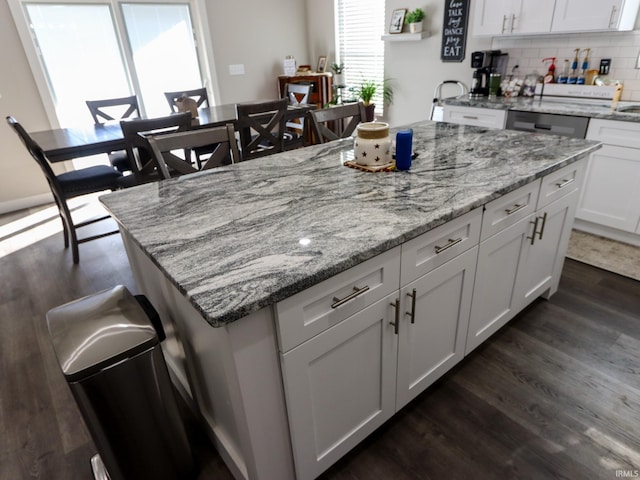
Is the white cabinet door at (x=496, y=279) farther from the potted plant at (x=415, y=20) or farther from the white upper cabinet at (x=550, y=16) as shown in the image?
the potted plant at (x=415, y=20)

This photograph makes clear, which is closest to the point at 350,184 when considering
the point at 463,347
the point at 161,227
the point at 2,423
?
the point at 161,227

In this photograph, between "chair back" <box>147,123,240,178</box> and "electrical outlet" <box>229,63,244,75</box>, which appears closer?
"chair back" <box>147,123,240,178</box>

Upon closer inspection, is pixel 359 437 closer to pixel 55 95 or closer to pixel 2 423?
pixel 2 423

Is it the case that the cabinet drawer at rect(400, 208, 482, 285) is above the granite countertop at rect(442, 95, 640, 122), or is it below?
below

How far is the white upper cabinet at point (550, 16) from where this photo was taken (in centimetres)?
271

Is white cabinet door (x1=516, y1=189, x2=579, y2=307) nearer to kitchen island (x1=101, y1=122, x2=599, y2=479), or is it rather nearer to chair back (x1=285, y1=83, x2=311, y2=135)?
kitchen island (x1=101, y1=122, x2=599, y2=479)

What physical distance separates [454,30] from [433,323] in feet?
11.6

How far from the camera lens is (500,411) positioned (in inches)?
65.7

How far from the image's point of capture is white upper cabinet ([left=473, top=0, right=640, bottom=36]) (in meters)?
2.71

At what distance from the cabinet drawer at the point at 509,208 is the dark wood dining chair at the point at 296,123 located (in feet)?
7.16

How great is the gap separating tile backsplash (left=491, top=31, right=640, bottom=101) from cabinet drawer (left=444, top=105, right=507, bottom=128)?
64 centimetres

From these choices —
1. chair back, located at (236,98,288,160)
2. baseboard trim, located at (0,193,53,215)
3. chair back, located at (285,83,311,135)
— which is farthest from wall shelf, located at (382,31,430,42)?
baseboard trim, located at (0,193,53,215)

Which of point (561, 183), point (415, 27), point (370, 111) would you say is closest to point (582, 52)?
point (415, 27)

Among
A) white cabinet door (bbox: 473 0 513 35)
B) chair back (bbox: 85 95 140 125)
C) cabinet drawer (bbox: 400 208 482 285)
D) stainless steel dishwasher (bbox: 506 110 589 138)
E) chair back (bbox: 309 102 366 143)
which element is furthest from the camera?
chair back (bbox: 85 95 140 125)
